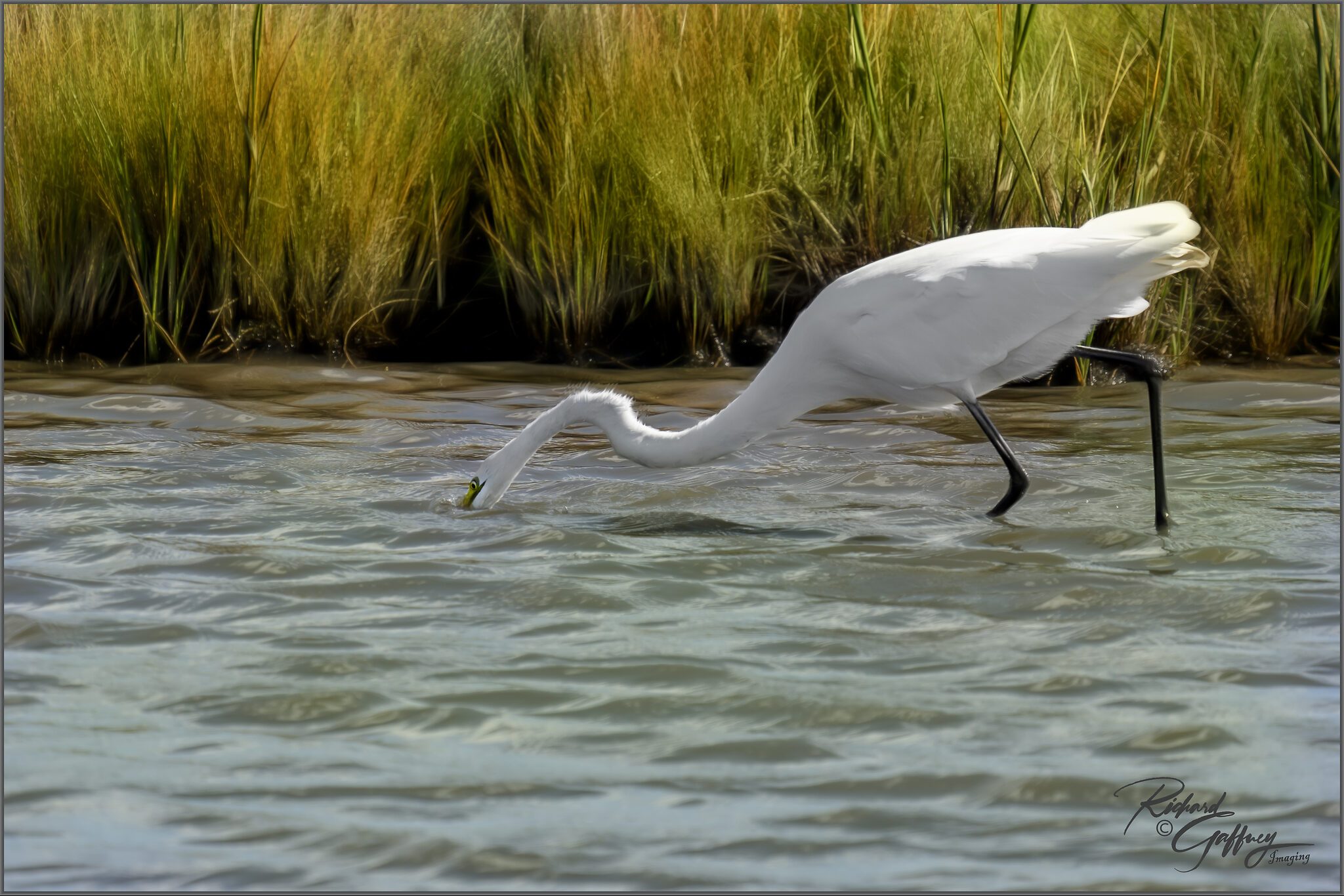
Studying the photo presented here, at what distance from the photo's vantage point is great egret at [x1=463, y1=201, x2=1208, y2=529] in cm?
535

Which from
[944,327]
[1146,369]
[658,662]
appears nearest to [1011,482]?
[944,327]

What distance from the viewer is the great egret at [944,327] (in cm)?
535

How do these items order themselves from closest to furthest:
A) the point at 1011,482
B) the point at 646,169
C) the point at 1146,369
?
the point at 1011,482 → the point at 1146,369 → the point at 646,169

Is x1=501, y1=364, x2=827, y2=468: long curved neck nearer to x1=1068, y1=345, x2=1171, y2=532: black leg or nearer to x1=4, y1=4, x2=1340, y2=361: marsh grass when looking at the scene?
x1=1068, y1=345, x2=1171, y2=532: black leg

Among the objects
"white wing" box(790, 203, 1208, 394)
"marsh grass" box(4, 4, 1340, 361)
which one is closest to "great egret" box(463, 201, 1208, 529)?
"white wing" box(790, 203, 1208, 394)

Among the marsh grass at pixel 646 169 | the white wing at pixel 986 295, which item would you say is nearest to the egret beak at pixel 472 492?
the white wing at pixel 986 295

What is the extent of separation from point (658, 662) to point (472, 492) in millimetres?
1911

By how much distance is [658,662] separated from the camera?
146 inches

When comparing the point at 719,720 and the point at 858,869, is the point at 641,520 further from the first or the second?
the point at 858,869

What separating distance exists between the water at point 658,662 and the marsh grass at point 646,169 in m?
1.51

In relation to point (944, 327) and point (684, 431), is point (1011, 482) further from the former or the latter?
point (684, 431)

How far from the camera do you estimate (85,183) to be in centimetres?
789

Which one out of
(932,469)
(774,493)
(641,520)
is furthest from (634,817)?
(932,469)

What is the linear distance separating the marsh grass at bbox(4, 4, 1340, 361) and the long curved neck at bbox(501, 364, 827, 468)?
2.53 meters
